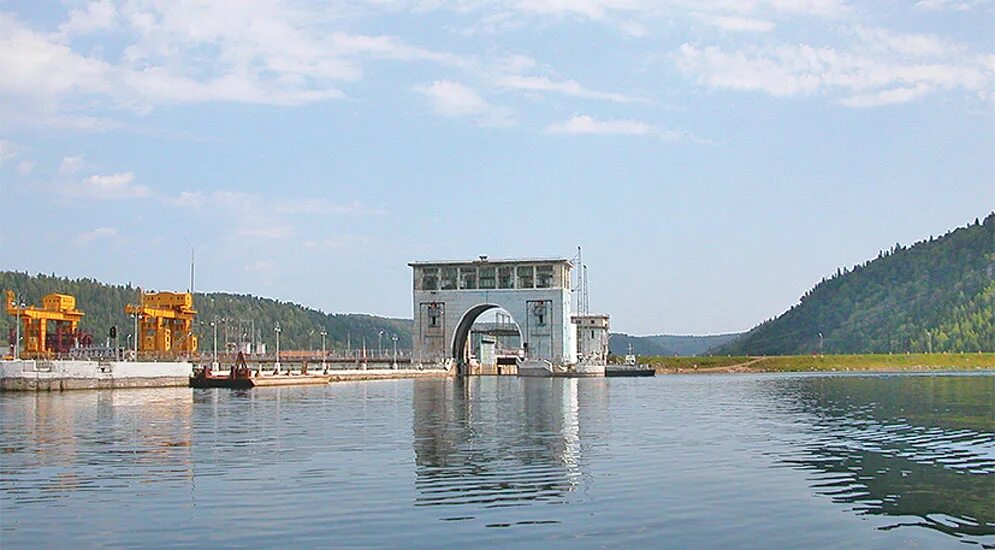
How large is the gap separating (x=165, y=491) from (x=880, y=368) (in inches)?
6150

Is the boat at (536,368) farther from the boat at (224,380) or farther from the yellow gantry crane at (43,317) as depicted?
the boat at (224,380)

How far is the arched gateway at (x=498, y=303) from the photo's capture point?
416 ft

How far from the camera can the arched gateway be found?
12694 centimetres

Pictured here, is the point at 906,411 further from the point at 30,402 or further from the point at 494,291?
the point at 494,291

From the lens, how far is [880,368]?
162m

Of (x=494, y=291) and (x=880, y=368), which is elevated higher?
(x=494, y=291)

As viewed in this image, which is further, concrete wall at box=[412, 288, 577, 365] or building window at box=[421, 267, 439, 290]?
building window at box=[421, 267, 439, 290]

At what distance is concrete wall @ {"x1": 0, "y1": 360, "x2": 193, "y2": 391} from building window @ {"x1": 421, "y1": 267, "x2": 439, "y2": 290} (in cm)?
5898

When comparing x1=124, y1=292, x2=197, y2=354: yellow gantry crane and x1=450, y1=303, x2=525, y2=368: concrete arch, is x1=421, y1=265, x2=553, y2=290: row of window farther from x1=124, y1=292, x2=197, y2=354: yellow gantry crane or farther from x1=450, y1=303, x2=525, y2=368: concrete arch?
x1=124, y1=292, x2=197, y2=354: yellow gantry crane

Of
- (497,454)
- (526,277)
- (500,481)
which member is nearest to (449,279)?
(526,277)

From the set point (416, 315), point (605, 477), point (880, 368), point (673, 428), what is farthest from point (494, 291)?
point (605, 477)

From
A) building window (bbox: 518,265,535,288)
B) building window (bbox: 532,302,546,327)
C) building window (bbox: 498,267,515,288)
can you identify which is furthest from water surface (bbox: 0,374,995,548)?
building window (bbox: 498,267,515,288)

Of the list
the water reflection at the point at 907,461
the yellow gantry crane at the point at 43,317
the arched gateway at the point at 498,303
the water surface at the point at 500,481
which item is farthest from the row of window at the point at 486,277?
the water surface at the point at 500,481

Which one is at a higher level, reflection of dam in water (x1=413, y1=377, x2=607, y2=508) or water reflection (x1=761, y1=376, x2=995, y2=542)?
reflection of dam in water (x1=413, y1=377, x2=607, y2=508)
